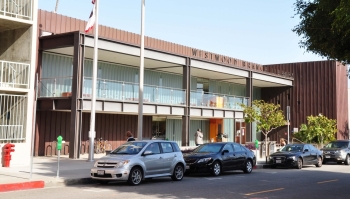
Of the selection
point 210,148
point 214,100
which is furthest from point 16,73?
point 214,100

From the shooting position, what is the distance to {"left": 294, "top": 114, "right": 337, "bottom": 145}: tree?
40.8 meters

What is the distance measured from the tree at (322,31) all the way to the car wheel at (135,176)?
7.54 metres

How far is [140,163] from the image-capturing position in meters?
15.3

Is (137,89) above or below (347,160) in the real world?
above

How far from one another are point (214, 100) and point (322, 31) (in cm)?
2055

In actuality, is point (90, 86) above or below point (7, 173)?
Result: above

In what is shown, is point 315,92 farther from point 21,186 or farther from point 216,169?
point 21,186

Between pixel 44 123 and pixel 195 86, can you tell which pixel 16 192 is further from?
pixel 195 86

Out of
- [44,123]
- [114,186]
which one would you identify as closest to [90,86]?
[44,123]

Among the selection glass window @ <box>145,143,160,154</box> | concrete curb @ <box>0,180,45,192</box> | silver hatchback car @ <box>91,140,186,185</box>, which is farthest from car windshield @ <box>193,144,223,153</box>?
concrete curb @ <box>0,180,45,192</box>

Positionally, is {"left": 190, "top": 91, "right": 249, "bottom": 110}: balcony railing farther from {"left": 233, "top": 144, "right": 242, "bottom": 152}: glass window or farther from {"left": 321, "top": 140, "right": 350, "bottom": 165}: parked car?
{"left": 233, "top": 144, "right": 242, "bottom": 152}: glass window

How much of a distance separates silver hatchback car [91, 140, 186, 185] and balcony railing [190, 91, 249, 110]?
52.0ft

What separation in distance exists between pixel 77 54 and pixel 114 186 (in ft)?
37.6

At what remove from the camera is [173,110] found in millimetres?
30484
